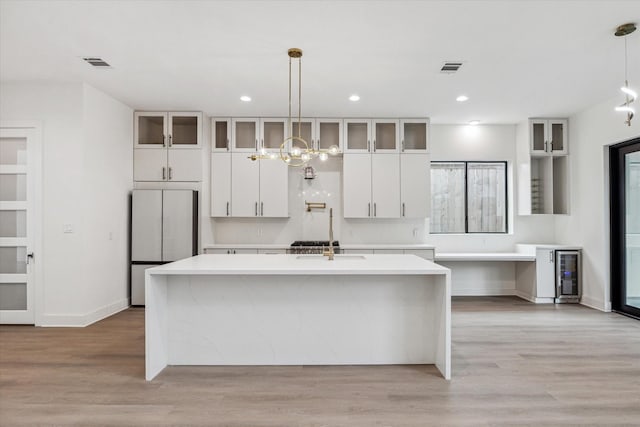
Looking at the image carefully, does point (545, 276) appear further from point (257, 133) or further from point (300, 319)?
point (257, 133)

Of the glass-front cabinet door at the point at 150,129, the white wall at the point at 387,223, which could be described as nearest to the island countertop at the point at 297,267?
the white wall at the point at 387,223

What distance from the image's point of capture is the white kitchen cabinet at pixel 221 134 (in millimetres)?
5812

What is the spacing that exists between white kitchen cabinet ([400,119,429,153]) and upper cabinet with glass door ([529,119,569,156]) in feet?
5.10

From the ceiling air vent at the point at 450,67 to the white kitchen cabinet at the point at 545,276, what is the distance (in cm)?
314

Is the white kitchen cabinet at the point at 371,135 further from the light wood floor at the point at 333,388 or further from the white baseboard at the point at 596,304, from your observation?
the white baseboard at the point at 596,304

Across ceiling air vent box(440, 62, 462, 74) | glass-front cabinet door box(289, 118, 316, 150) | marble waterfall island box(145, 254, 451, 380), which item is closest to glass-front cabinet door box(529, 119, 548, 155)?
ceiling air vent box(440, 62, 462, 74)

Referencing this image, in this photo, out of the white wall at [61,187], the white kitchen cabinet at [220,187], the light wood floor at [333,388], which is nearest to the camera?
the light wood floor at [333,388]

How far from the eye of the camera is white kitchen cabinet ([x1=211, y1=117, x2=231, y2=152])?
5.81m

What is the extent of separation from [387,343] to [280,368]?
2.87 ft

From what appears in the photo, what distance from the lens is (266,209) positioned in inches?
229

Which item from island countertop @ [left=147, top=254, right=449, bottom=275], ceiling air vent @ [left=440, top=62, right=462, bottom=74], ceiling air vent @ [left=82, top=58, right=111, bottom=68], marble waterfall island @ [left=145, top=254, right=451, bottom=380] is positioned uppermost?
ceiling air vent @ [left=82, top=58, right=111, bottom=68]

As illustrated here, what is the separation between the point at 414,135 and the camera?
5.91m

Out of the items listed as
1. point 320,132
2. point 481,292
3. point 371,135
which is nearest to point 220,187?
point 320,132

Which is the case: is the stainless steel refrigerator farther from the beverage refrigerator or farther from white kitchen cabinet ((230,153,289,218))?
the beverage refrigerator
